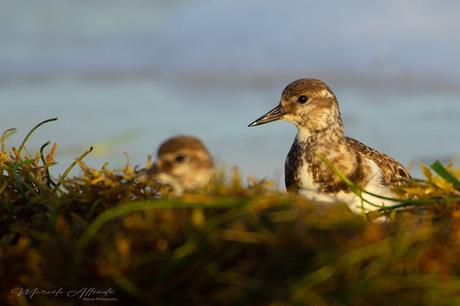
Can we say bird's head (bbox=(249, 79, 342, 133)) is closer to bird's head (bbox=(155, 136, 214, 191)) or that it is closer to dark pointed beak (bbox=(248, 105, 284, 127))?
dark pointed beak (bbox=(248, 105, 284, 127))

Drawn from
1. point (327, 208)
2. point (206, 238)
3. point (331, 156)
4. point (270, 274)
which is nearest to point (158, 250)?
point (206, 238)

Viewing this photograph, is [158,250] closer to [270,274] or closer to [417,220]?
[270,274]

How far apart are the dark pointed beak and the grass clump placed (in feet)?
18.2

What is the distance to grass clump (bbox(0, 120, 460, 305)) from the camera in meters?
5.13

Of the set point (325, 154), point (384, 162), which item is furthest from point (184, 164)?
point (384, 162)

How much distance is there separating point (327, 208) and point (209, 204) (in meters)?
0.81

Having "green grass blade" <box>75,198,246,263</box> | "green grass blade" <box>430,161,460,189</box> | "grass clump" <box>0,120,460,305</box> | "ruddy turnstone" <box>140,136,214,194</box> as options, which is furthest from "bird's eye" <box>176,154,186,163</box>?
"green grass blade" <box>430,161,460,189</box>

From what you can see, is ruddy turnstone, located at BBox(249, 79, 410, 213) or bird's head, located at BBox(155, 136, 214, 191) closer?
bird's head, located at BBox(155, 136, 214, 191)

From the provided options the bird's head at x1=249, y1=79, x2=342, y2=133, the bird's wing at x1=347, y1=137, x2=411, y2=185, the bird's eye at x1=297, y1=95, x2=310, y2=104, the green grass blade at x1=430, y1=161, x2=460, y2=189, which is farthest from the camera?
the bird's eye at x1=297, y1=95, x2=310, y2=104

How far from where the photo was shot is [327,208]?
5730mm

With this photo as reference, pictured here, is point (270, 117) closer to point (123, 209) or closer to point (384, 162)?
point (384, 162)

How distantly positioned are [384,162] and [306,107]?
4.21 ft

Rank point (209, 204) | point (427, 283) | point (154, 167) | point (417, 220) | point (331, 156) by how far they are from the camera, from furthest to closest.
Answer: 1. point (331, 156)
2. point (154, 167)
3. point (417, 220)
4. point (209, 204)
5. point (427, 283)

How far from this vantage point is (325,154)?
10641 millimetres
